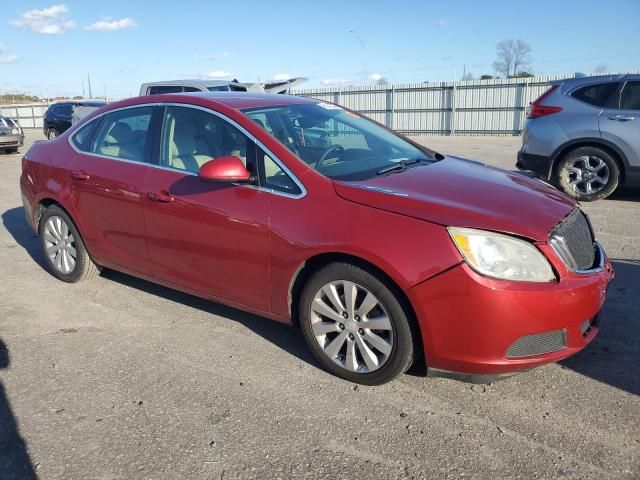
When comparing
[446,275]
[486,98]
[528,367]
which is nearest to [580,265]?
[528,367]

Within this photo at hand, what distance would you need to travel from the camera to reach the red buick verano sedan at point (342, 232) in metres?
2.75

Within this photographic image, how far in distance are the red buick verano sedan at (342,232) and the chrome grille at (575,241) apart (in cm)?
1

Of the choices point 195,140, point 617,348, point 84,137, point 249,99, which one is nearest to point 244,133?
point 195,140

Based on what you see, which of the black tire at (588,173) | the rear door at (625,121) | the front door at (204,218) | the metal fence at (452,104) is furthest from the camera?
the metal fence at (452,104)

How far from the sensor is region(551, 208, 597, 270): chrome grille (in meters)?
2.88

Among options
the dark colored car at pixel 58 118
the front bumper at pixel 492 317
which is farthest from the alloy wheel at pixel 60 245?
the dark colored car at pixel 58 118

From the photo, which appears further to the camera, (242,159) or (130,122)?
(130,122)

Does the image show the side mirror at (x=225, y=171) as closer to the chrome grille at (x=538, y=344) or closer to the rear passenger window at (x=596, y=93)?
the chrome grille at (x=538, y=344)

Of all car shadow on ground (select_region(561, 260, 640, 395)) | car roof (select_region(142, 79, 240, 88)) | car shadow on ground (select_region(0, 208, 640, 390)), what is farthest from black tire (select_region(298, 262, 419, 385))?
car roof (select_region(142, 79, 240, 88))

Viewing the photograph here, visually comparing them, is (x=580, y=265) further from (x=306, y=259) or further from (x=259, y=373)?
(x=259, y=373)

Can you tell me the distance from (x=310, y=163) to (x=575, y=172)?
222 inches

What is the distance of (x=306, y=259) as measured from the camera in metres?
3.16

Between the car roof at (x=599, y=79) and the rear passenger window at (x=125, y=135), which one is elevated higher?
the car roof at (x=599, y=79)

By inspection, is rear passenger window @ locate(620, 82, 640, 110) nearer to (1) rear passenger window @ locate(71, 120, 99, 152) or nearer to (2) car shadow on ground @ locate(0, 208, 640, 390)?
(2) car shadow on ground @ locate(0, 208, 640, 390)
